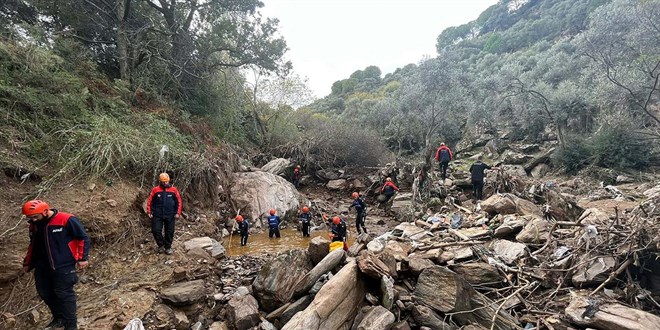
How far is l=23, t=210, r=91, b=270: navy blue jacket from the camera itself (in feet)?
11.6

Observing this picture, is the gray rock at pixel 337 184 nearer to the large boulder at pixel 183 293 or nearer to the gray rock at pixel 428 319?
the large boulder at pixel 183 293

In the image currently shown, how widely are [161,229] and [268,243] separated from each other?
120 inches

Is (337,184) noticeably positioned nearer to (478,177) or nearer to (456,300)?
(478,177)

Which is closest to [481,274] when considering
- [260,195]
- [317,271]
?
[317,271]

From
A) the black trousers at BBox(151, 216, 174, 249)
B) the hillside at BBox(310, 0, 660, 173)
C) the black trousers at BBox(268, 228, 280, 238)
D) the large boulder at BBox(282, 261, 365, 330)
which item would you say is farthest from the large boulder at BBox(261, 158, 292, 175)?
the large boulder at BBox(282, 261, 365, 330)

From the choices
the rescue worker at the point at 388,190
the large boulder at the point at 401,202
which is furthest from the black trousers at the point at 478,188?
the rescue worker at the point at 388,190

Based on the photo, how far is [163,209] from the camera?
554cm

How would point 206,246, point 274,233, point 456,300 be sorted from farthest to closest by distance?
1. point 274,233
2. point 206,246
3. point 456,300

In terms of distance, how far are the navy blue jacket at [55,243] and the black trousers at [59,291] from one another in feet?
0.30

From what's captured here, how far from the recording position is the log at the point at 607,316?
11.4 feet

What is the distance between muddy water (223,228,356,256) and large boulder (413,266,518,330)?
4100mm

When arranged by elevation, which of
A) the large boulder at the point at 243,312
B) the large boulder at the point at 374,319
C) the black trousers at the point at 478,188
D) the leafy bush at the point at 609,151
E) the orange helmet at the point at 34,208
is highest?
the orange helmet at the point at 34,208

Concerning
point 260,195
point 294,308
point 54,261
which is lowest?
point 294,308

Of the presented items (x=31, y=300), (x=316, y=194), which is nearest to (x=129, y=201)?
(x=31, y=300)
